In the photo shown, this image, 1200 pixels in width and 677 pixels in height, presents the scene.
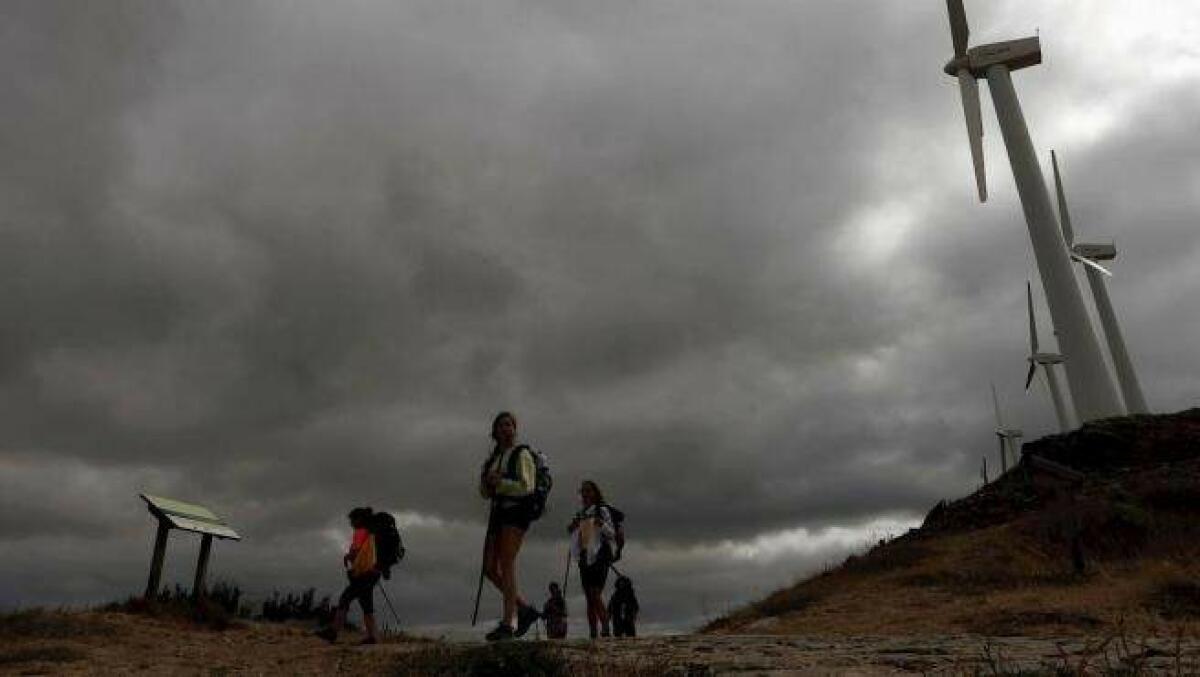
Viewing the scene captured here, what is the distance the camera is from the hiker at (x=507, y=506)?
28.2ft

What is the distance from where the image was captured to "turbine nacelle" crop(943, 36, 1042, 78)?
40906 mm

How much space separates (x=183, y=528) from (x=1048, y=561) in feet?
60.1

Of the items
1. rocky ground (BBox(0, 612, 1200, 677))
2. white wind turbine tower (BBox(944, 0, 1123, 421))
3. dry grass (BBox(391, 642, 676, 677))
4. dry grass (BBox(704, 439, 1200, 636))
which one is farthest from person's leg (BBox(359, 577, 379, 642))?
white wind turbine tower (BBox(944, 0, 1123, 421))

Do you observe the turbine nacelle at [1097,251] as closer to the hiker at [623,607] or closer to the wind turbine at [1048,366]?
the wind turbine at [1048,366]

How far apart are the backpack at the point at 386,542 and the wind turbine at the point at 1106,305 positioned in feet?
137

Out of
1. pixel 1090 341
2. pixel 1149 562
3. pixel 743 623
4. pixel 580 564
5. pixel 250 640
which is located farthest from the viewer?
pixel 1090 341

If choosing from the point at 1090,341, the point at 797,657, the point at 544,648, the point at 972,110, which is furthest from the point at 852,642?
the point at 972,110

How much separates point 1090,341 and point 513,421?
31.8 m

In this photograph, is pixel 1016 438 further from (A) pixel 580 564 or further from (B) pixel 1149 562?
(A) pixel 580 564

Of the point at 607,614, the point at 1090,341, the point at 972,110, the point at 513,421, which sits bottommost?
the point at 607,614

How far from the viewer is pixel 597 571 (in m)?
11.4

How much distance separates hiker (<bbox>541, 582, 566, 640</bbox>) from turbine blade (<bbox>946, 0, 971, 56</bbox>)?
36986 mm

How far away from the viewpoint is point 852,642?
332 inches

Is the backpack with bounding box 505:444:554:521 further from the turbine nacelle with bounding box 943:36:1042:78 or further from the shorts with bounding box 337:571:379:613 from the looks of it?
the turbine nacelle with bounding box 943:36:1042:78
